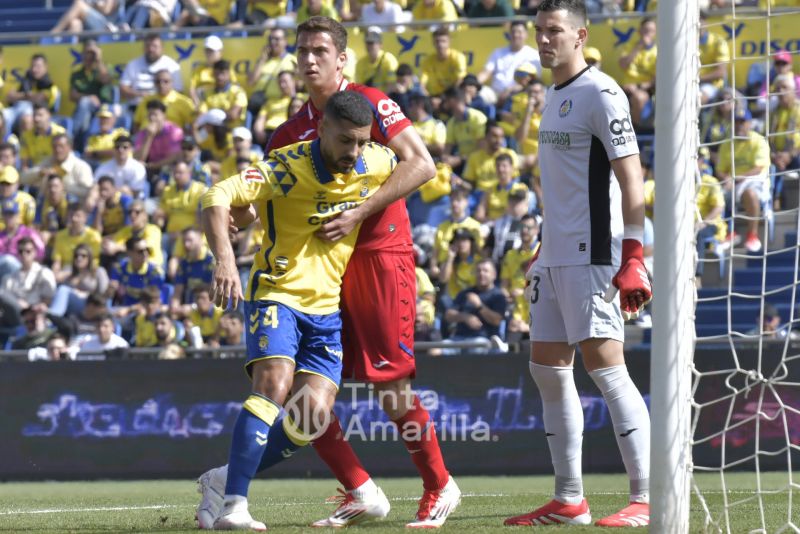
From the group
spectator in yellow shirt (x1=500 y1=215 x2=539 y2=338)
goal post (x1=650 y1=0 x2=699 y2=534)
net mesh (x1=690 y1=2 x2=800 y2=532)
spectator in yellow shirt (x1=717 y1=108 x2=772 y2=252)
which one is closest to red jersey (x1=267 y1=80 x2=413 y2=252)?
goal post (x1=650 y1=0 x2=699 y2=534)

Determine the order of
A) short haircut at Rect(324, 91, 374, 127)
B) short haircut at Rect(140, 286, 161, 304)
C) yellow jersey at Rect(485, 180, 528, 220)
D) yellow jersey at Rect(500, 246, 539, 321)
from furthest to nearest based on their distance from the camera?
yellow jersey at Rect(485, 180, 528, 220) → short haircut at Rect(140, 286, 161, 304) → yellow jersey at Rect(500, 246, 539, 321) → short haircut at Rect(324, 91, 374, 127)

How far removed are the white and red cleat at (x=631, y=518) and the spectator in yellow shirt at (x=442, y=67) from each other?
11.2 m

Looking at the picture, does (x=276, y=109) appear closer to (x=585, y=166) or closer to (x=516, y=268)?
(x=516, y=268)

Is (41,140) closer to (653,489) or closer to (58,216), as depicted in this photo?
(58,216)

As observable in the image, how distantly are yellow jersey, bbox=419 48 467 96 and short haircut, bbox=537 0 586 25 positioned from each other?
1043 centimetres

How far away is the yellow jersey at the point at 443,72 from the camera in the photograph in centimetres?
1661

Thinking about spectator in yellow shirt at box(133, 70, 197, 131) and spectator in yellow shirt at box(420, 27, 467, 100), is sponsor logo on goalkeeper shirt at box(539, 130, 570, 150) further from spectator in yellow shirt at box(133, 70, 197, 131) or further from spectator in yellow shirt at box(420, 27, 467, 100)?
spectator in yellow shirt at box(133, 70, 197, 131)

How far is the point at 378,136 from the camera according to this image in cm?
649

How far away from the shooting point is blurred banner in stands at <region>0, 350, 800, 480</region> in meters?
12.2

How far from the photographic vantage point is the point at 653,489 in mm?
4742

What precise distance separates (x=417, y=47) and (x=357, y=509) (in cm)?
1158

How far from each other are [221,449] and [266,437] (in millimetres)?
6953

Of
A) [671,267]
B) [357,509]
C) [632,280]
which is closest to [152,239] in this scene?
[357,509]

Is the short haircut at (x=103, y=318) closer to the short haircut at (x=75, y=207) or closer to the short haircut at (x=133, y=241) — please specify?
the short haircut at (x=133, y=241)
